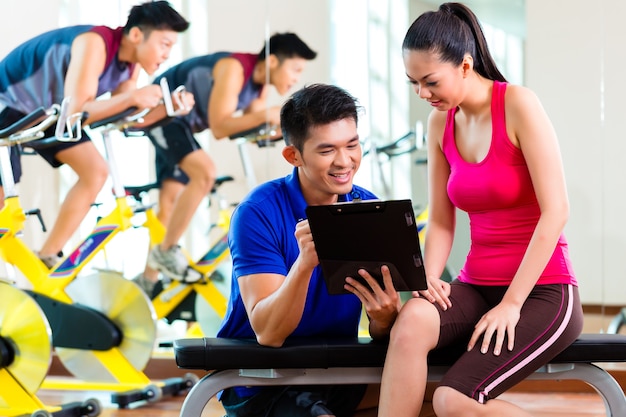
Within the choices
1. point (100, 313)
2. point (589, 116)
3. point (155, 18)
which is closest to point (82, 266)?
point (100, 313)

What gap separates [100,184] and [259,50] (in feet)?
3.36

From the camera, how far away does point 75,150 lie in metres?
4.08

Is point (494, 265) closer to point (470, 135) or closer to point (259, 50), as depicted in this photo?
point (470, 135)

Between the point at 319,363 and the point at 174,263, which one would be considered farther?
the point at 174,263

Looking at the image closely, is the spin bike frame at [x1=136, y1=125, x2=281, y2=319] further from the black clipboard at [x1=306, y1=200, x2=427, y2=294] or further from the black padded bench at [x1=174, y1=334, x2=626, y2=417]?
the black clipboard at [x1=306, y1=200, x2=427, y2=294]

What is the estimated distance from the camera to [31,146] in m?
3.92

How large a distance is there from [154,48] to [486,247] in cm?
277

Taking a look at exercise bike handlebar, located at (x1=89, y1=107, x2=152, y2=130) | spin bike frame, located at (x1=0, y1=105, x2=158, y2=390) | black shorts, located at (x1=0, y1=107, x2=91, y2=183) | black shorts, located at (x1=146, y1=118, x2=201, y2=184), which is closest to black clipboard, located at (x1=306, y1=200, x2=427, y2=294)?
spin bike frame, located at (x1=0, y1=105, x2=158, y2=390)

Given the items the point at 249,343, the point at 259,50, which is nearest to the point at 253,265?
the point at 249,343

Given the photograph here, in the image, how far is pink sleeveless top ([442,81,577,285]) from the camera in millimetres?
1896

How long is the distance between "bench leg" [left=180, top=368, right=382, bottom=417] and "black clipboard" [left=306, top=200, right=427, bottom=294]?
0.21 metres

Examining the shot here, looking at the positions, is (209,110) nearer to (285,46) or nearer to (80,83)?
(285,46)

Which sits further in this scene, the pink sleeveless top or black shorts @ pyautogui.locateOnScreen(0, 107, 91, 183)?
black shorts @ pyautogui.locateOnScreen(0, 107, 91, 183)

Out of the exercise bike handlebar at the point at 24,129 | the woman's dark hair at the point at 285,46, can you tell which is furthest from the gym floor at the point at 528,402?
the woman's dark hair at the point at 285,46
